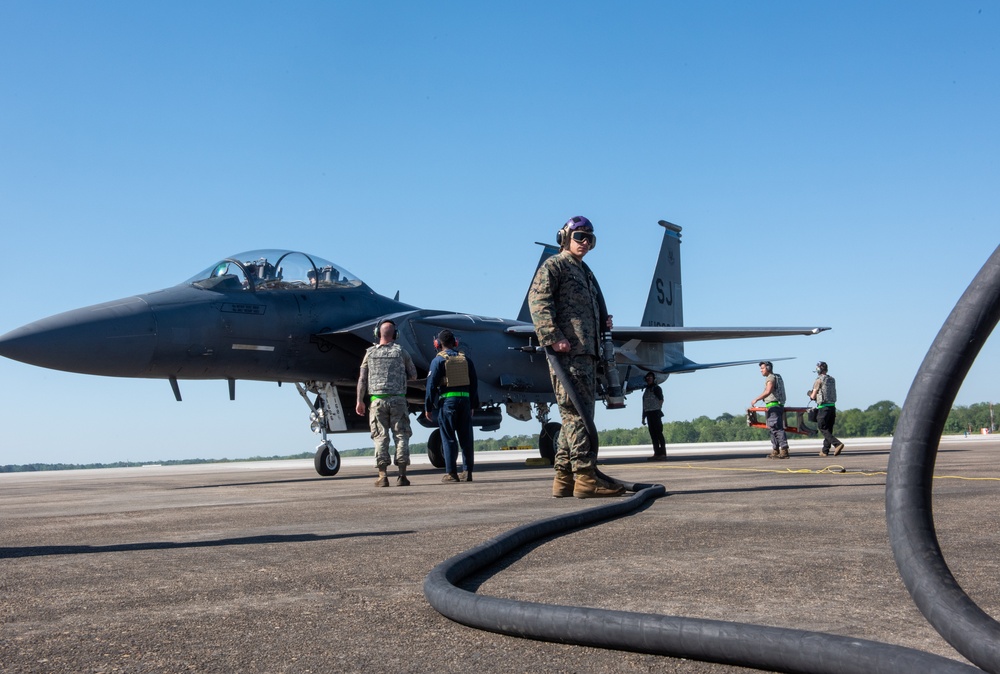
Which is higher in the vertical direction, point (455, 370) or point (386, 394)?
point (455, 370)

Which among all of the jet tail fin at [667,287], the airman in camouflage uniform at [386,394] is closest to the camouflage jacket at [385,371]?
the airman in camouflage uniform at [386,394]

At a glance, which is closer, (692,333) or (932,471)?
(932,471)

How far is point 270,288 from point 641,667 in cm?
1181

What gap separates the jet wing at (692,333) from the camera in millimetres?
17016

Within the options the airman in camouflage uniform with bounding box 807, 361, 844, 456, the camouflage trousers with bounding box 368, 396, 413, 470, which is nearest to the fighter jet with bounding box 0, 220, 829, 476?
the airman in camouflage uniform with bounding box 807, 361, 844, 456

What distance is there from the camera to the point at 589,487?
23.2ft

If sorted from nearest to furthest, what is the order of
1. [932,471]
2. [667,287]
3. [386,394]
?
[932,471] → [386,394] → [667,287]

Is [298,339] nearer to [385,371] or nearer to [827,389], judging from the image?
[385,371]

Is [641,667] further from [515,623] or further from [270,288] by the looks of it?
[270,288]

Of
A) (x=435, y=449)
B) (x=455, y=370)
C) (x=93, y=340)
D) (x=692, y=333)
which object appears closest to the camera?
(x=455, y=370)

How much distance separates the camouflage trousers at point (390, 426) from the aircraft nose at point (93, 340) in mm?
3320

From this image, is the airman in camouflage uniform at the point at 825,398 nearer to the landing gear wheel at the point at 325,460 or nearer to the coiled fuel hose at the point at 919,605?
the landing gear wheel at the point at 325,460

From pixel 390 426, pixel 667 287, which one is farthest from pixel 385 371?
pixel 667 287

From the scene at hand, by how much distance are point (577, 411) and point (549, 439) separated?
980 centimetres
